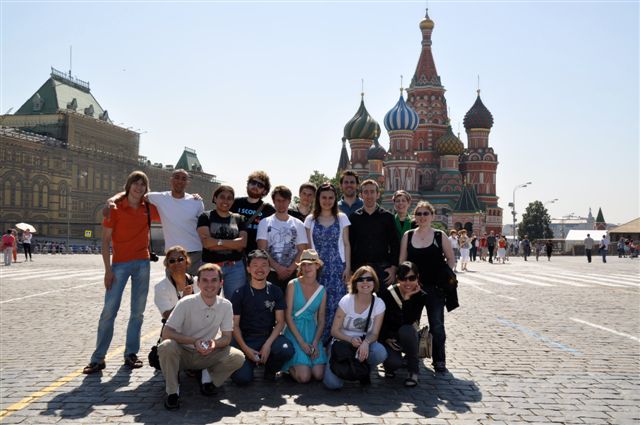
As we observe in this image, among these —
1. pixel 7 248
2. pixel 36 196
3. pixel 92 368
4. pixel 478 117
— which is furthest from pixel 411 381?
pixel 478 117

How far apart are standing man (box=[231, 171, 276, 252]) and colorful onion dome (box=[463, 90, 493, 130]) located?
7804 cm

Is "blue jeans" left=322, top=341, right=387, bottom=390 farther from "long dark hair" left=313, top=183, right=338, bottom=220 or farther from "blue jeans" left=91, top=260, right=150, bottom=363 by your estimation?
"blue jeans" left=91, top=260, right=150, bottom=363

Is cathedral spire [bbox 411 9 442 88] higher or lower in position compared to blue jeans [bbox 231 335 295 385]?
higher

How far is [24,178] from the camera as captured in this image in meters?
58.2

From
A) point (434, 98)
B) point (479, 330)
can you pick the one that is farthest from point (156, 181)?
point (479, 330)

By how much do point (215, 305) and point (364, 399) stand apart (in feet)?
5.26

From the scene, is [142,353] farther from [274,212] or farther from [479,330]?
[479,330]

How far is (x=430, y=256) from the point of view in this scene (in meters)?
7.18

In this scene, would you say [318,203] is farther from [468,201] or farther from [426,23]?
[426,23]

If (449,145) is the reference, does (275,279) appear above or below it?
below

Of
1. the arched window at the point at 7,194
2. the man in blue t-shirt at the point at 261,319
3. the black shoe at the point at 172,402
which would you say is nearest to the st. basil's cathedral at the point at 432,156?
the arched window at the point at 7,194

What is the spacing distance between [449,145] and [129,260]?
75.5 meters

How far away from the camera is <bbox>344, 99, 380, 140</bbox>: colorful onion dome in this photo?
286ft

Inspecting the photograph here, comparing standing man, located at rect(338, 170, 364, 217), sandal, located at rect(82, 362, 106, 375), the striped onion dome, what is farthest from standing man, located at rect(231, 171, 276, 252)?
the striped onion dome
